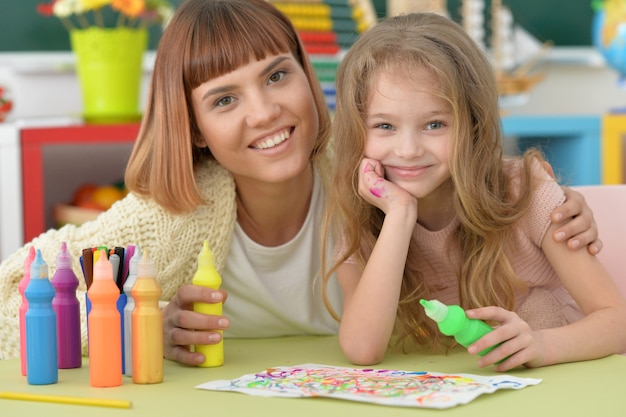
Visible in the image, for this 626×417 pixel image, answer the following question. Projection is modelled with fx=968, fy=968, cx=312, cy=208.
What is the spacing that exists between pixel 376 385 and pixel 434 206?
21.6 inches

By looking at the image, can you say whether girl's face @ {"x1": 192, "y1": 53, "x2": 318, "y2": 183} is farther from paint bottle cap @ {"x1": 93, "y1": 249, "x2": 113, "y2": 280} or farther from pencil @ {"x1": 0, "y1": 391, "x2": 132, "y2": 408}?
pencil @ {"x1": 0, "y1": 391, "x2": 132, "y2": 408}

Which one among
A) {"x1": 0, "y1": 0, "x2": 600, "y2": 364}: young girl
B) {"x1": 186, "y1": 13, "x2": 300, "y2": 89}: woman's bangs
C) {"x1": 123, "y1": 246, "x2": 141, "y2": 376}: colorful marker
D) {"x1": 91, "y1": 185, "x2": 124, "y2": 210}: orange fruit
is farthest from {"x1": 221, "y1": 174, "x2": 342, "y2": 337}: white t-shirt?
{"x1": 91, "y1": 185, "x2": 124, "y2": 210}: orange fruit

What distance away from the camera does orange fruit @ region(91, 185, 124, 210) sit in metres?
2.82

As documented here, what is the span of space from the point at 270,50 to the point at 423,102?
35 centimetres

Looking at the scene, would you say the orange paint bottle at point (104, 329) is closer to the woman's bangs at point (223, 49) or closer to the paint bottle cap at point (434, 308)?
the paint bottle cap at point (434, 308)

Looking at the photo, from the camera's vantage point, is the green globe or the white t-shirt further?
the green globe

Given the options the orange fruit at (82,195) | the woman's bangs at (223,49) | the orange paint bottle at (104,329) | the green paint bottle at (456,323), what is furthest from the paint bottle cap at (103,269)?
the orange fruit at (82,195)

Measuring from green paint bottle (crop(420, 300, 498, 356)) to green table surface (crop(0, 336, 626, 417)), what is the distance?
5 centimetres

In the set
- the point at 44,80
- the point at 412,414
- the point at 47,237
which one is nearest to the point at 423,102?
the point at 412,414

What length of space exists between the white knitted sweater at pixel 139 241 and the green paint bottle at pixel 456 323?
574 millimetres

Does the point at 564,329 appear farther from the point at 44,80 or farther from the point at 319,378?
the point at 44,80

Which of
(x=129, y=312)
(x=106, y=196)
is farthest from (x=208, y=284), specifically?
(x=106, y=196)

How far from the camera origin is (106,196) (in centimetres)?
284

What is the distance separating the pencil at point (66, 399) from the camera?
39.6 inches
